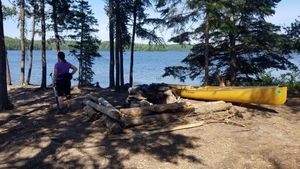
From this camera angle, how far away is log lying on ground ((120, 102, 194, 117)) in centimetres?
894

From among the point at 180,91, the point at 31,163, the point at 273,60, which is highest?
the point at 273,60

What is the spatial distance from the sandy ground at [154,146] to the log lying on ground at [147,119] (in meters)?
0.68

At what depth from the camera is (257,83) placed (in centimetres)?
1792

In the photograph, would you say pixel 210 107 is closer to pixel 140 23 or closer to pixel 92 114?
pixel 92 114

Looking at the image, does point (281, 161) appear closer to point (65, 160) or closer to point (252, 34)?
point (65, 160)

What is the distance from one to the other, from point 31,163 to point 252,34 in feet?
51.7

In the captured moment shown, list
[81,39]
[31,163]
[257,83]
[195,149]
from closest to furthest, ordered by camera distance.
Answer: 1. [31,163]
2. [195,149]
3. [257,83]
4. [81,39]

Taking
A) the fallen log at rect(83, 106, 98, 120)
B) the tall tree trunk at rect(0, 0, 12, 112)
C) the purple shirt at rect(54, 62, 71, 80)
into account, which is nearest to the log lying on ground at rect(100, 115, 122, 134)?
the fallen log at rect(83, 106, 98, 120)

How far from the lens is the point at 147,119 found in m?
8.77

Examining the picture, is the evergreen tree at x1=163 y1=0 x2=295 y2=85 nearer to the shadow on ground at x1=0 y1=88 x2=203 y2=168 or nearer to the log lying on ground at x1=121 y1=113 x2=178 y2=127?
the log lying on ground at x1=121 y1=113 x2=178 y2=127

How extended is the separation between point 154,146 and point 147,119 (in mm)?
1560

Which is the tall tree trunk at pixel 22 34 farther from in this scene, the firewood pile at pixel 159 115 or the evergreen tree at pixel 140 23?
the firewood pile at pixel 159 115

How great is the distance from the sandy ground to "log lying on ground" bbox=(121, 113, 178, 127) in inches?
26.7

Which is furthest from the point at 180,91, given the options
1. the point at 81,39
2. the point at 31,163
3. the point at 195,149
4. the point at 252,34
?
the point at 81,39
